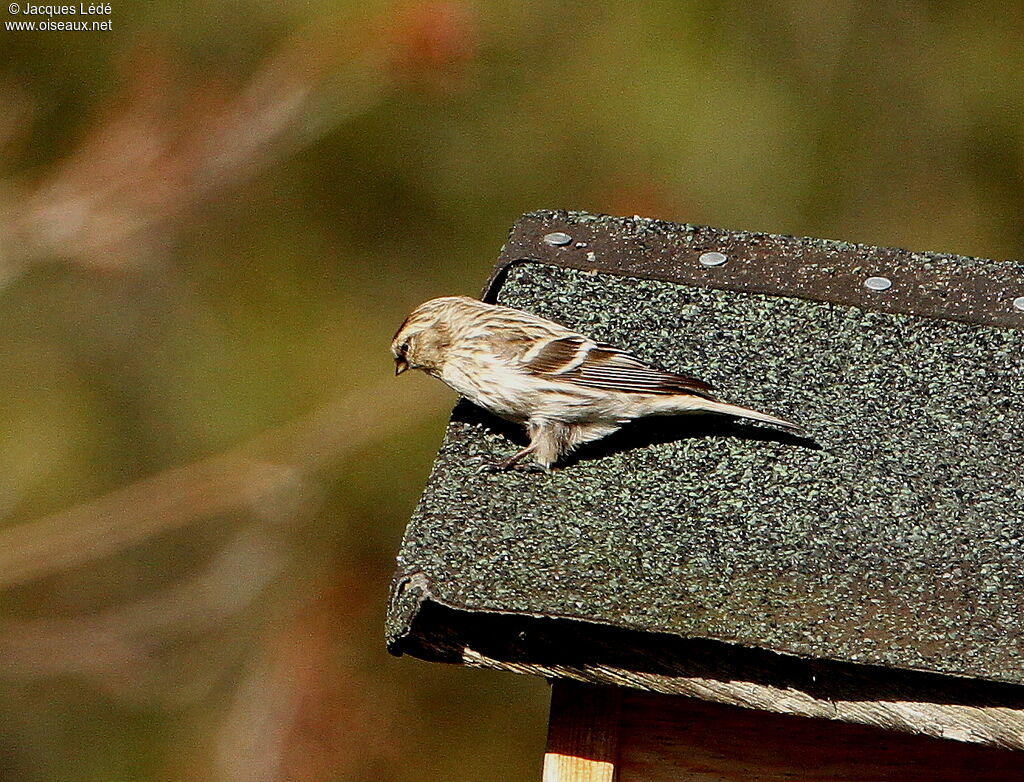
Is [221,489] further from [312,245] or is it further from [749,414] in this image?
[749,414]

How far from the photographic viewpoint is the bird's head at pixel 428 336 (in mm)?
4285

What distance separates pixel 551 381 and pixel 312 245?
6.06 metres

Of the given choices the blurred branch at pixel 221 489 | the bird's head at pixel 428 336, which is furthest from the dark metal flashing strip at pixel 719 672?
the blurred branch at pixel 221 489

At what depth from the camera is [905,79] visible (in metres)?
10.4

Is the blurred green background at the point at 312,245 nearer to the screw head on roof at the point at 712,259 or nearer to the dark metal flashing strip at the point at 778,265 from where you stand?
the dark metal flashing strip at the point at 778,265

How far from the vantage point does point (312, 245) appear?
9.70 metres

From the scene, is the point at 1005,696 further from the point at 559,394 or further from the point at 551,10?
the point at 551,10

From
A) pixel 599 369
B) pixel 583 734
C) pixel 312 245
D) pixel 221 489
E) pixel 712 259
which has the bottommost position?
pixel 583 734

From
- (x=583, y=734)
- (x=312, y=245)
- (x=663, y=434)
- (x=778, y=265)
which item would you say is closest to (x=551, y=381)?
(x=663, y=434)

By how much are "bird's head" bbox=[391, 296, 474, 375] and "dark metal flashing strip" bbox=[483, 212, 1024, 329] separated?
160 millimetres

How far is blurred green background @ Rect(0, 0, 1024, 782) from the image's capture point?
8.12 meters

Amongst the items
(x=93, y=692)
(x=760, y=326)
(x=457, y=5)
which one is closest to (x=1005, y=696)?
(x=760, y=326)

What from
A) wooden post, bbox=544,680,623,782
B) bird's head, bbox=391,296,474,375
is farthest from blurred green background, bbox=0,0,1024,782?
wooden post, bbox=544,680,623,782

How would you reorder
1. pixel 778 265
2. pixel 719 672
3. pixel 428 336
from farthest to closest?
pixel 428 336
pixel 778 265
pixel 719 672
